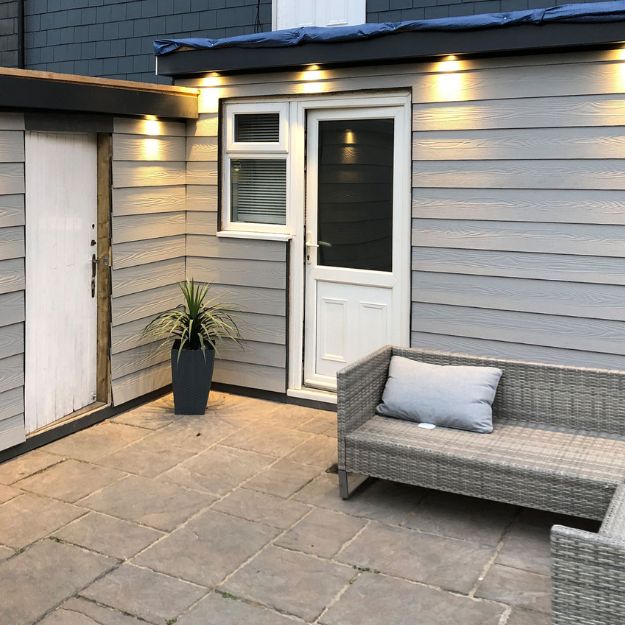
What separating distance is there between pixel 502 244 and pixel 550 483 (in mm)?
1706

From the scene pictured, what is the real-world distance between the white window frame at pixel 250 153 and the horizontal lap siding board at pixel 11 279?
165cm

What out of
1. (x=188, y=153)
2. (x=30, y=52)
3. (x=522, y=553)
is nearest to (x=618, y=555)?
(x=522, y=553)

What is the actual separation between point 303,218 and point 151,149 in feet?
→ 3.64

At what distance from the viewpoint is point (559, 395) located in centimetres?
444

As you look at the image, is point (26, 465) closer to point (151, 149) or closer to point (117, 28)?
point (151, 149)

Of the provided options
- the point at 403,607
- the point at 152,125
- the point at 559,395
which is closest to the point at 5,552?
the point at 403,607

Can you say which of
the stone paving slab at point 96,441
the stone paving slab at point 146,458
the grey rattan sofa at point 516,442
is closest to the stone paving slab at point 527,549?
the grey rattan sofa at point 516,442

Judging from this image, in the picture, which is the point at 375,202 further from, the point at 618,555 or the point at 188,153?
the point at 618,555

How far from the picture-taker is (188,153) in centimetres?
625

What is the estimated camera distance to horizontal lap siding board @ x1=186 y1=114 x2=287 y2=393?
6027mm

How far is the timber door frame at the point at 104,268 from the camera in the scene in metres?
5.50

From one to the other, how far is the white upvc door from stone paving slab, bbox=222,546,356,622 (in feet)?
14.4

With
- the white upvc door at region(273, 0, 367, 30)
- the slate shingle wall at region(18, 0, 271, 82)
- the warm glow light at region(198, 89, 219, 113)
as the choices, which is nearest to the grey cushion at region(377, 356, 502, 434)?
the warm glow light at region(198, 89, 219, 113)

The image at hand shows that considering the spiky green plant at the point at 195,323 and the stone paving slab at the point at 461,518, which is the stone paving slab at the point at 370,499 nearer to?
the stone paving slab at the point at 461,518
